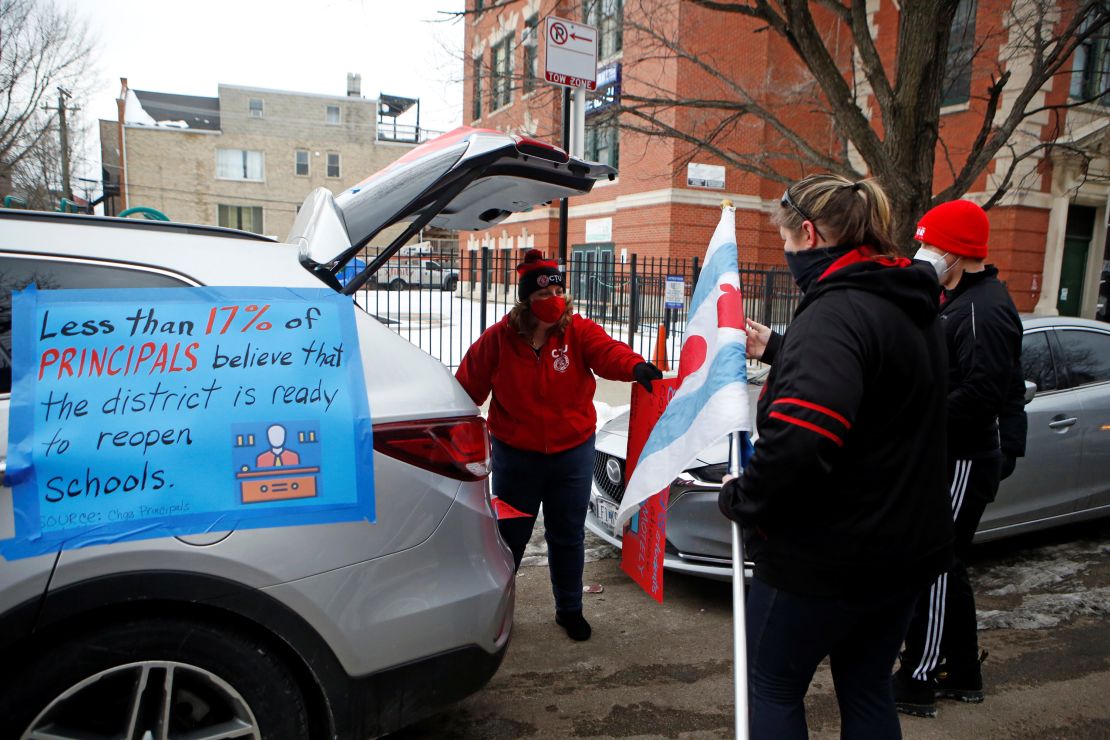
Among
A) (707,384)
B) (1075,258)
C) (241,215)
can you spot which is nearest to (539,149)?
(707,384)

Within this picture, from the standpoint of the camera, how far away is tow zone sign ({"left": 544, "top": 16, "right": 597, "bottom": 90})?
5113mm

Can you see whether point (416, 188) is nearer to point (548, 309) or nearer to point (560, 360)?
point (548, 309)

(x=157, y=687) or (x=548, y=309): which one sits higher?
(x=548, y=309)

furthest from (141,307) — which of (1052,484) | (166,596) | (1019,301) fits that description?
(1019,301)

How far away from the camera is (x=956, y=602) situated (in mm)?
3053

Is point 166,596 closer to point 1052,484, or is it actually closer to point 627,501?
point 627,501

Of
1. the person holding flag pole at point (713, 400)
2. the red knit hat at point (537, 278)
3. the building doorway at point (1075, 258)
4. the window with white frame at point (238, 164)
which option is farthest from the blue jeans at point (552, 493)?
the window with white frame at point (238, 164)

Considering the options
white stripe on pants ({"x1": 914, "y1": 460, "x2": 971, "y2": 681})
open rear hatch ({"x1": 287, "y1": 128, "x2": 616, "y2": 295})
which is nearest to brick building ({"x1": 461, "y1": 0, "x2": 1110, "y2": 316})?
open rear hatch ({"x1": 287, "y1": 128, "x2": 616, "y2": 295})

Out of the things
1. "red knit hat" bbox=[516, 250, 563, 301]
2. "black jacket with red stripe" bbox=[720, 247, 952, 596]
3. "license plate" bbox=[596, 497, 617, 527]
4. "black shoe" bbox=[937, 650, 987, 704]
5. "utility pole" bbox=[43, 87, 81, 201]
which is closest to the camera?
"black jacket with red stripe" bbox=[720, 247, 952, 596]

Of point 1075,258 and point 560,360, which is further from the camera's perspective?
point 1075,258

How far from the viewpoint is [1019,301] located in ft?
57.2

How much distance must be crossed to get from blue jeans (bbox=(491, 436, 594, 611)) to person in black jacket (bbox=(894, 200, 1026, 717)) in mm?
1508

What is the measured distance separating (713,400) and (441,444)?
32.0 inches

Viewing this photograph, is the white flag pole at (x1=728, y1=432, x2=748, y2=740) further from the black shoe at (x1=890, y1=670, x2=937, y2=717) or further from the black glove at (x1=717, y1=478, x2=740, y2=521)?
the black shoe at (x1=890, y1=670, x2=937, y2=717)
